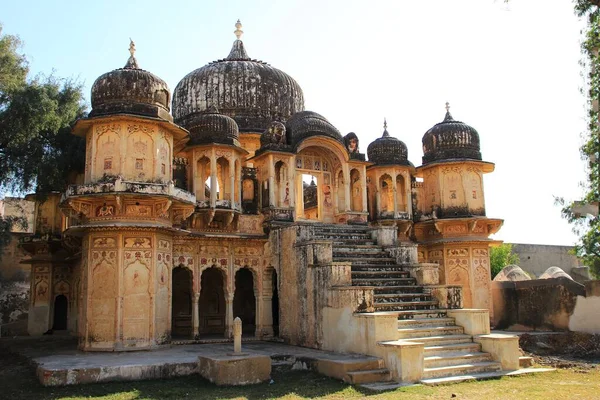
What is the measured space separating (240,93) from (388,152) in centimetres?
622

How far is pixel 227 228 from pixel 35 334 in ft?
31.1

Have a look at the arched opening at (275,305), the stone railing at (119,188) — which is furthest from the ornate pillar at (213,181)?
the arched opening at (275,305)

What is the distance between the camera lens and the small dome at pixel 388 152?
2197cm

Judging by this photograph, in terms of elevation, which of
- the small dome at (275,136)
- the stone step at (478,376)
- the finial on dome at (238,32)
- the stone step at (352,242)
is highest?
the finial on dome at (238,32)

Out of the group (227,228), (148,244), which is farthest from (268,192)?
(148,244)

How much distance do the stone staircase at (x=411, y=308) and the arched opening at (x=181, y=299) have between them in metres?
5.73

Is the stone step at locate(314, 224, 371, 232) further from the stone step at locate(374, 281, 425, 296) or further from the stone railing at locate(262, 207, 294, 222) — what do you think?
the stone step at locate(374, 281, 425, 296)

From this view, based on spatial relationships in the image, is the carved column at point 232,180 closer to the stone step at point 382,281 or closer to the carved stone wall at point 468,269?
the stone step at point 382,281

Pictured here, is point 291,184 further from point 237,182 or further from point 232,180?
point 232,180

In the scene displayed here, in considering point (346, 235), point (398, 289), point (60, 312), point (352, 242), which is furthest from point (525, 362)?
point (60, 312)

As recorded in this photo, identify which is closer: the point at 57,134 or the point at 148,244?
the point at 148,244

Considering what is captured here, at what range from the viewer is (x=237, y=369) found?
1174 centimetres

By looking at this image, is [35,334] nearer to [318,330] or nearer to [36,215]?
[36,215]

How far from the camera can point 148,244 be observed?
15.8 metres
